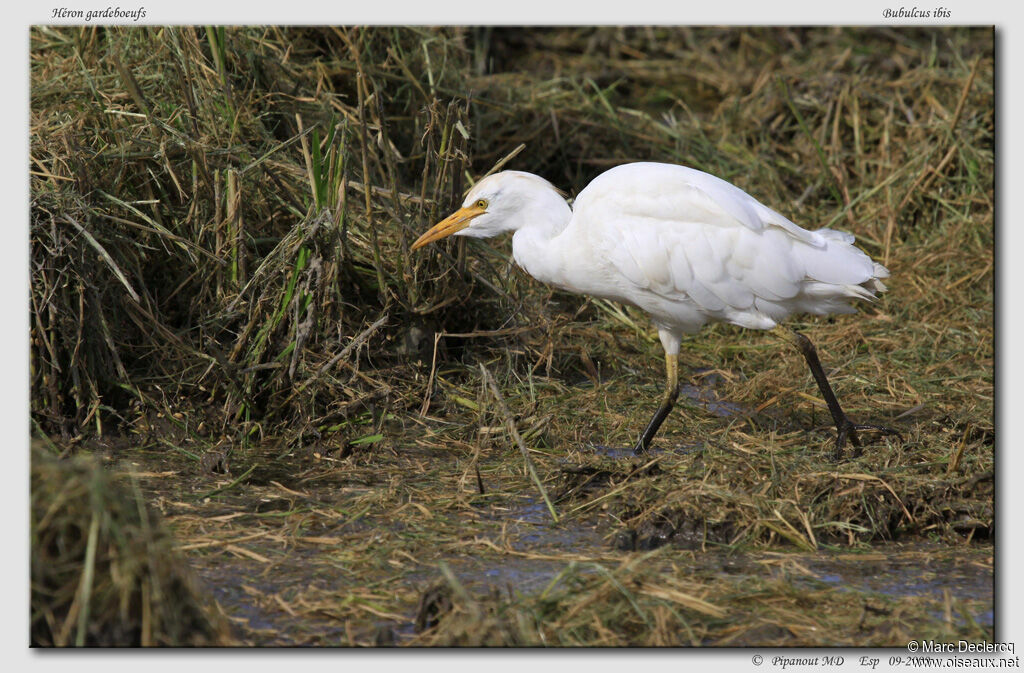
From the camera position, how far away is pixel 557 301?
6566 millimetres

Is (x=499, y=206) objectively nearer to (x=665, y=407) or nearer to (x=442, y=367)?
(x=442, y=367)

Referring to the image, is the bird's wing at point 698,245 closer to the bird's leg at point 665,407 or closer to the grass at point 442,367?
the bird's leg at point 665,407

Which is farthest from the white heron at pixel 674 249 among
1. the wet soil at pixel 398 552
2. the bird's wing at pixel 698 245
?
the wet soil at pixel 398 552

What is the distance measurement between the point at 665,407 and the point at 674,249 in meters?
0.78

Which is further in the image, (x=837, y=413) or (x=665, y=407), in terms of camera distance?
(x=665, y=407)

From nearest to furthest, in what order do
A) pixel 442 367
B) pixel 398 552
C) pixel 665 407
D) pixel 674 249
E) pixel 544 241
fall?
1. pixel 398 552
2. pixel 674 249
3. pixel 544 241
4. pixel 665 407
5. pixel 442 367

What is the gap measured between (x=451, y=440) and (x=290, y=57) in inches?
107

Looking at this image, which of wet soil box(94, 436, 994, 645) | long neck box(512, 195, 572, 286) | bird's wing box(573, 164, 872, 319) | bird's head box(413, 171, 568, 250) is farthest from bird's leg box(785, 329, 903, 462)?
bird's head box(413, 171, 568, 250)

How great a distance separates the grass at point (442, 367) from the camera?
3936 mm

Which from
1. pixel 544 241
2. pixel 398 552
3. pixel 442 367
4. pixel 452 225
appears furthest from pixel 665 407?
pixel 398 552

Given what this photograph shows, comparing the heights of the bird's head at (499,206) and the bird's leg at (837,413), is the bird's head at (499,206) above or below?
above

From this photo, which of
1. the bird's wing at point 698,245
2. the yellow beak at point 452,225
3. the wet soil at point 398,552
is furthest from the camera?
the yellow beak at point 452,225

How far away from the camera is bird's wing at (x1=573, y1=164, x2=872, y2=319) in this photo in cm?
505

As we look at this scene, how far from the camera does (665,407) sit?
5375 millimetres
